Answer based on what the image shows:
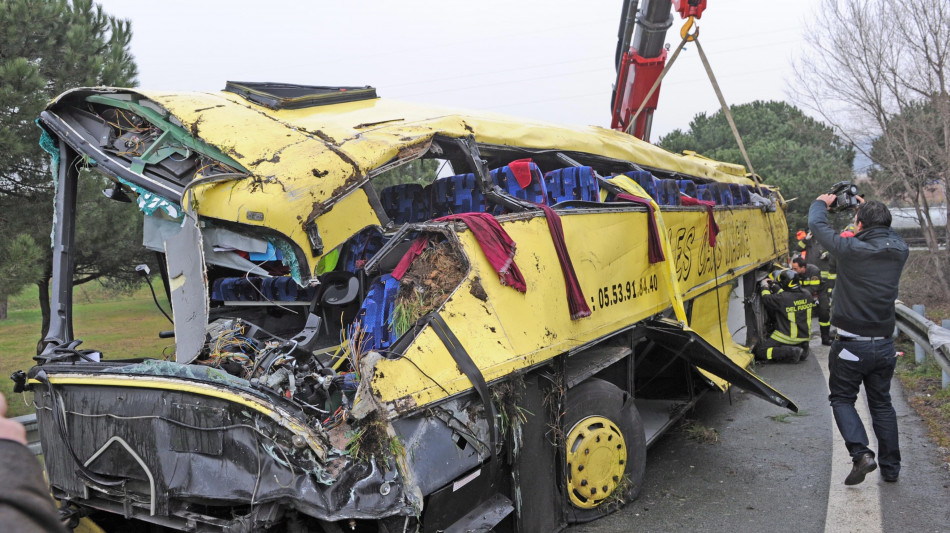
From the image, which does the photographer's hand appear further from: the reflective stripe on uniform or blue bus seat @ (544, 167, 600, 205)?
the reflective stripe on uniform

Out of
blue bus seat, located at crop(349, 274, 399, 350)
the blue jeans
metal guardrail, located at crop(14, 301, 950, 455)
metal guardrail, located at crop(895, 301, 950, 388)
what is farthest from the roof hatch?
metal guardrail, located at crop(895, 301, 950, 388)

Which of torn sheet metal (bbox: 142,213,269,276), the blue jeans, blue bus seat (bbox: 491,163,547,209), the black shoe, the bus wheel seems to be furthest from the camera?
blue bus seat (bbox: 491,163,547,209)

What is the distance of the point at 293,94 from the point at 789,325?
736cm

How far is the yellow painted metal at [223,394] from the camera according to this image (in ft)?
9.30

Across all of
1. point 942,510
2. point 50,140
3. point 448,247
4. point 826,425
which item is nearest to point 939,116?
point 826,425

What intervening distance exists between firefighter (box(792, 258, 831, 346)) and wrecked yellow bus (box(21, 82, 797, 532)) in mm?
5667

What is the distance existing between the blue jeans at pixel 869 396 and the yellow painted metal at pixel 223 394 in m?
3.69

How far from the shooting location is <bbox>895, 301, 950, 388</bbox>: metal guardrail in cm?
614

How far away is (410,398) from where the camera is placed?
300cm

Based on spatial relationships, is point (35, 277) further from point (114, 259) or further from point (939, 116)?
point (939, 116)

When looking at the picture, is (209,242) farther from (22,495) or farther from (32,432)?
(32,432)

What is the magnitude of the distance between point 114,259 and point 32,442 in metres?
3.49

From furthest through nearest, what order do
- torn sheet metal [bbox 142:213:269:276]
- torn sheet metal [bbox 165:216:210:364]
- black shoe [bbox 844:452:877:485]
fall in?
black shoe [bbox 844:452:877:485] < torn sheet metal [bbox 142:213:269:276] < torn sheet metal [bbox 165:216:210:364]

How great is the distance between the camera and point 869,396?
4910mm
